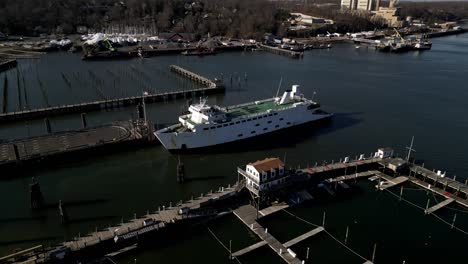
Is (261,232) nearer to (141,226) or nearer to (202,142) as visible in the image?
(141,226)

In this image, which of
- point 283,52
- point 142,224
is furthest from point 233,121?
point 283,52

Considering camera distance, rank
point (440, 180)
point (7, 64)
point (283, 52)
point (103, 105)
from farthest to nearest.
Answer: point (283, 52), point (7, 64), point (103, 105), point (440, 180)

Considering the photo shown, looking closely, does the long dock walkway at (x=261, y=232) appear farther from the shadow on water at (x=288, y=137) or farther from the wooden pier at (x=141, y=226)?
the shadow on water at (x=288, y=137)

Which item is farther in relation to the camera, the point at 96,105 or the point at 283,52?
the point at 283,52

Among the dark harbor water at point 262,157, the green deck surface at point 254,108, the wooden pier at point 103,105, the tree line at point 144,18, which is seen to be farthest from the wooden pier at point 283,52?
the green deck surface at point 254,108

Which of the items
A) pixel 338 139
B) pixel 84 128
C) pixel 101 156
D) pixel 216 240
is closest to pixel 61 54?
pixel 84 128

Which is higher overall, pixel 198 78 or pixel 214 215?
pixel 198 78

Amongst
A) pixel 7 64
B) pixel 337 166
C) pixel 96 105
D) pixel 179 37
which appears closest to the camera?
pixel 337 166
